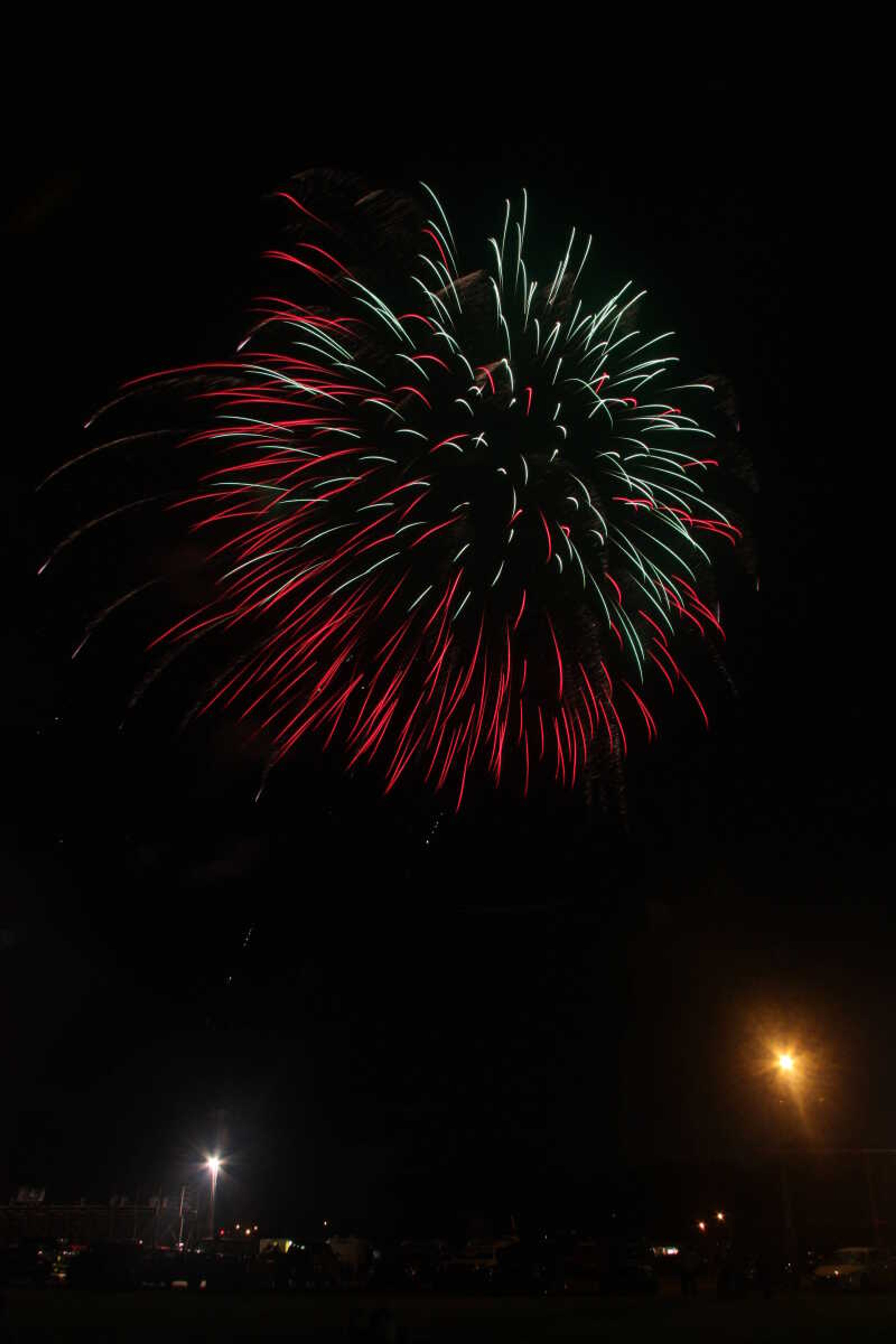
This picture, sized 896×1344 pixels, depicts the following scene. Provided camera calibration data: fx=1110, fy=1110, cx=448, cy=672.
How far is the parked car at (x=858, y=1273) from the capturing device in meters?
30.4

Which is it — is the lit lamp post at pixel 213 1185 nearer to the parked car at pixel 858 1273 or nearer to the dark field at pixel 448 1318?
the dark field at pixel 448 1318

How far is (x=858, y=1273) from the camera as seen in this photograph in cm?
3066

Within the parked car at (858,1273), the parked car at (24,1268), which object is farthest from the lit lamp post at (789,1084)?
the parked car at (24,1268)

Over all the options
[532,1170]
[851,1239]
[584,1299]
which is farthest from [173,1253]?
[532,1170]

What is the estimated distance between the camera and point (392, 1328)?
43.5ft

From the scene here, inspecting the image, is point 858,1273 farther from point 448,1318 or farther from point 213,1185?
point 213,1185

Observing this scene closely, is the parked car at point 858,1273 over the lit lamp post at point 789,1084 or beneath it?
beneath

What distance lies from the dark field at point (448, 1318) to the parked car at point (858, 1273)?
3160 mm

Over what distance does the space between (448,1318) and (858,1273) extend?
15.8 meters

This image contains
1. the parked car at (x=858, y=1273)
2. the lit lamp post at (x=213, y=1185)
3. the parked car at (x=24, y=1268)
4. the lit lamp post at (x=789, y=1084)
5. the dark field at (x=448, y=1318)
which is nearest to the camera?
the dark field at (x=448, y=1318)

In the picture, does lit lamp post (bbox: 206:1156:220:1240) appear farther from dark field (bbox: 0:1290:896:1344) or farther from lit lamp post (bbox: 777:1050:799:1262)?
lit lamp post (bbox: 777:1050:799:1262)

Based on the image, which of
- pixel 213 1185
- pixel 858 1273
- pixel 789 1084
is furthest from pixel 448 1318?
pixel 213 1185

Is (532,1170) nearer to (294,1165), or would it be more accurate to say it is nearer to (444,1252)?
(294,1165)

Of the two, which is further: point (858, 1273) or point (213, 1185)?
point (213, 1185)
